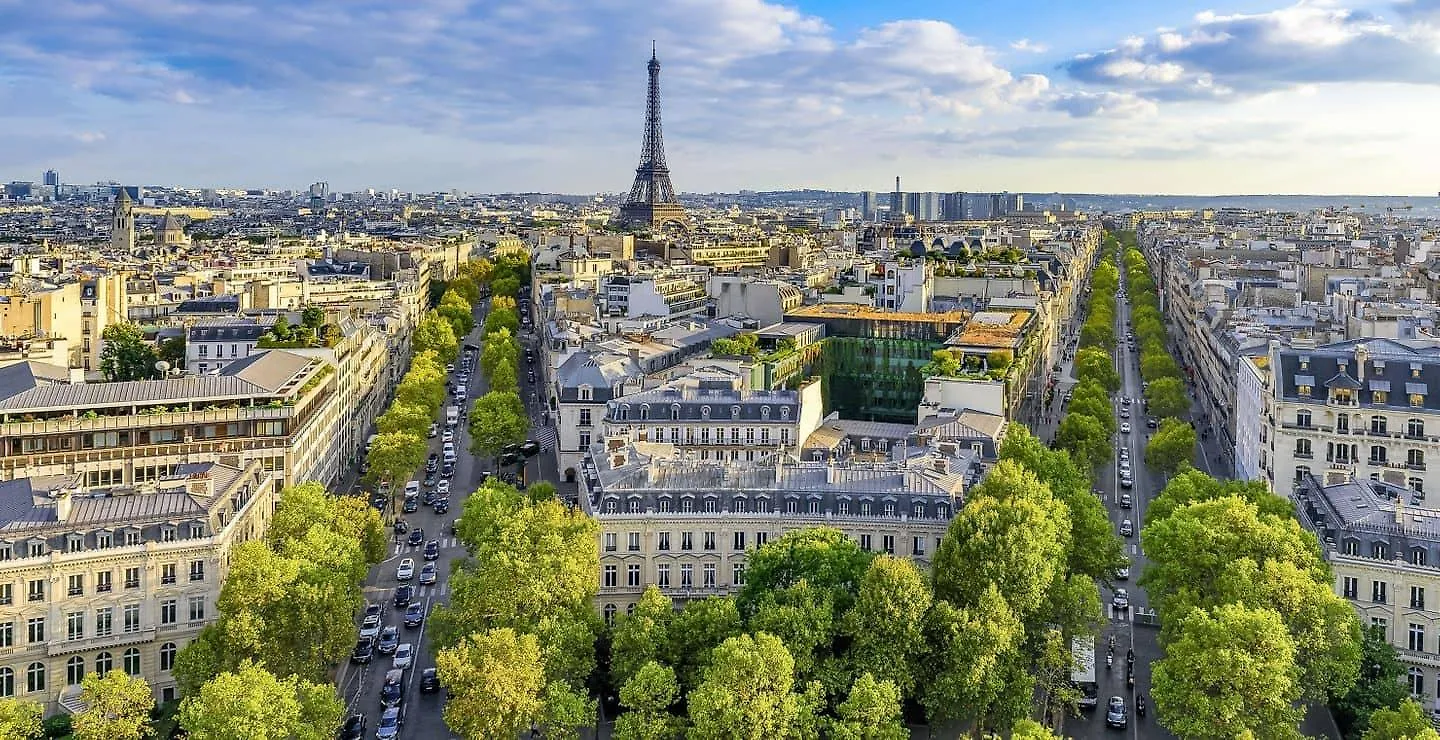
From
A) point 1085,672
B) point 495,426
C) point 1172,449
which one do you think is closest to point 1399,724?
point 1085,672

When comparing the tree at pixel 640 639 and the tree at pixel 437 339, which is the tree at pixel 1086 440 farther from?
the tree at pixel 437 339

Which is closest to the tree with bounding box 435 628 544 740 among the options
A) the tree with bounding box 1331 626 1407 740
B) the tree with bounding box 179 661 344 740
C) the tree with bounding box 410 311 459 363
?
the tree with bounding box 179 661 344 740

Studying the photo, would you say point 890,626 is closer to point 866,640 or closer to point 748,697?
point 866,640

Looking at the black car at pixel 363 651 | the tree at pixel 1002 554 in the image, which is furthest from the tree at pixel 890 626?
the black car at pixel 363 651

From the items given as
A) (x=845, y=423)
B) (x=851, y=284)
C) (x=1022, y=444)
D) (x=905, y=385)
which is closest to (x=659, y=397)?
(x=845, y=423)

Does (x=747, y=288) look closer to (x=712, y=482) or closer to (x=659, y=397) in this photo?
(x=659, y=397)

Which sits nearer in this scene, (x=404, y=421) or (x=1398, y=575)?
(x=1398, y=575)
